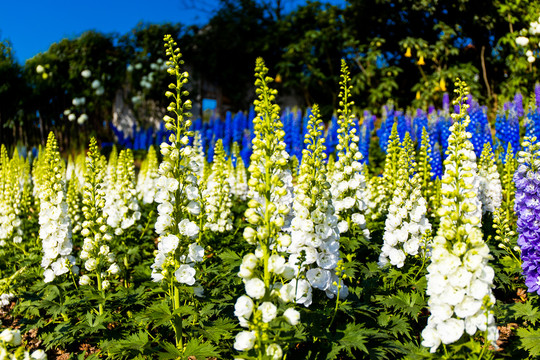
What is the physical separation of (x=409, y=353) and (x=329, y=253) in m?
0.77

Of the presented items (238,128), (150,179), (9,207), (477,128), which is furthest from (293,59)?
(9,207)

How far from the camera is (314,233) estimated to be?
2635mm

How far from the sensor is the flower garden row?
7.20 ft

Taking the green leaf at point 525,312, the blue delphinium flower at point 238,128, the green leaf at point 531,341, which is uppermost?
the blue delphinium flower at point 238,128

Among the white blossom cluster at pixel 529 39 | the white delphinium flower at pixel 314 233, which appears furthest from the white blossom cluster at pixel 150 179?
the white blossom cluster at pixel 529 39

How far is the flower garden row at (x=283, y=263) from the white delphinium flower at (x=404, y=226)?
1cm

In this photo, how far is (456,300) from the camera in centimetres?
215

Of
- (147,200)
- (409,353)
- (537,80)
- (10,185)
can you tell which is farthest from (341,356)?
(537,80)

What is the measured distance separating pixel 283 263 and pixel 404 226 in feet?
5.87

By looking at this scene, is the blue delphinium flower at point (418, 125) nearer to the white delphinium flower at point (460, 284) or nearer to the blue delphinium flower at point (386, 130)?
the blue delphinium flower at point (386, 130)

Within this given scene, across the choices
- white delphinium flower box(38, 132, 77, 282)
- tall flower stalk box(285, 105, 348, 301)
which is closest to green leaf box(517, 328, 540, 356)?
tall flower stalk box(285, 105, 348, 301)

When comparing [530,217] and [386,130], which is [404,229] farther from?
[386,130]

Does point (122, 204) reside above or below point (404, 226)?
above

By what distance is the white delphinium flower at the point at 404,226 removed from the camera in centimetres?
353
